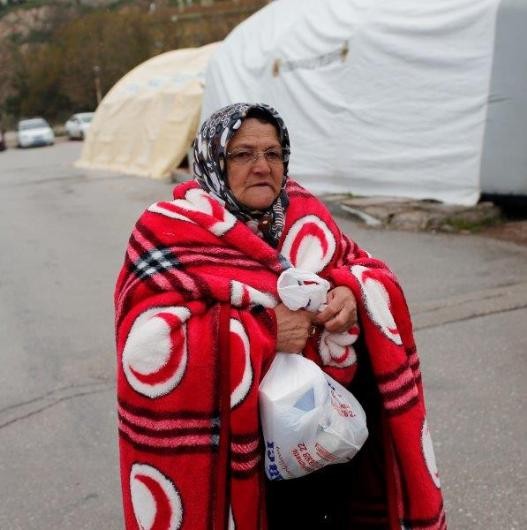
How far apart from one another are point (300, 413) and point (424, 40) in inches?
342

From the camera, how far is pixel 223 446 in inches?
73.2

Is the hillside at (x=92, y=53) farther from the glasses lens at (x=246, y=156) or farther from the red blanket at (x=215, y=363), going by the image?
the red blanket at (x=215, y=363)

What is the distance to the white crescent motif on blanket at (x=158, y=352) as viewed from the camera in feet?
5.86

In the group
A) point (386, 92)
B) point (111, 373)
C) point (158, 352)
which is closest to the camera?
point (158, 352)

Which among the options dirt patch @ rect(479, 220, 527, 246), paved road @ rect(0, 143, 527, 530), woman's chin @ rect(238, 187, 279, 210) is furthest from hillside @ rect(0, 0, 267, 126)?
woman's chin @ rect(238, 187, 279, 210)

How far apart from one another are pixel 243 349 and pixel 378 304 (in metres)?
0.45

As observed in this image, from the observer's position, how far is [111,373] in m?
5.01

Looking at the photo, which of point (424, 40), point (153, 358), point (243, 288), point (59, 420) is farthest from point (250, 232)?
point (424, 40)

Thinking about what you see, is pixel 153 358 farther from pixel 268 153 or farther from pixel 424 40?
pixel 424 40

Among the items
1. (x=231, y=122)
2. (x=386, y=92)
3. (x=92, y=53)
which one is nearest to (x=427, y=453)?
(x=231, y=122)

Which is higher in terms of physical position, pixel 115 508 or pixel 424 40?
pixel 424 40

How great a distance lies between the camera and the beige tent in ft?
58.6

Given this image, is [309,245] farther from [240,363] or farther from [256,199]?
[240,363]

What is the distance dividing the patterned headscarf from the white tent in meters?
7.49
